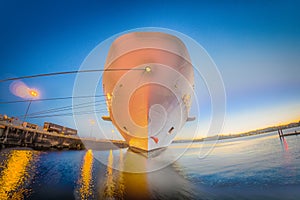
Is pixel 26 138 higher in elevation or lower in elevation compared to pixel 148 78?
lower

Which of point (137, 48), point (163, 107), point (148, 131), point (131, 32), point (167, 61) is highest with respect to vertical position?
point (131, 32)

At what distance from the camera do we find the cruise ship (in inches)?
208

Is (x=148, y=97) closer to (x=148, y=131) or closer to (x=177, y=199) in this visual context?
(x=148, y=131)

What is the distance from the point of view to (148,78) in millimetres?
5246

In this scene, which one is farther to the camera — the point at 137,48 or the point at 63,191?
the point at 137,48

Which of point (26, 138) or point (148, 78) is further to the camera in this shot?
point (26, 138)

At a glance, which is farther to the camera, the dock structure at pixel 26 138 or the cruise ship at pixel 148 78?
the dock structure at pixel 26 138

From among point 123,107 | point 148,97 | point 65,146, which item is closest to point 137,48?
point 148,97

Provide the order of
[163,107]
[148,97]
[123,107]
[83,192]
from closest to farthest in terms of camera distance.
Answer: [83,192]
[148,97]
[163,107]
[123,107]

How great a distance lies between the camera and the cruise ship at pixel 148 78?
17.3 ft

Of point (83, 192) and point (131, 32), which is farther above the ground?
point (131, 32)

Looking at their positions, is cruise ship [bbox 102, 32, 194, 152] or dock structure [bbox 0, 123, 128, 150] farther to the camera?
dock structure [bbox 0, 123, 128, 150]

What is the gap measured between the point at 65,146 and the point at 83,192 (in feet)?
72.6

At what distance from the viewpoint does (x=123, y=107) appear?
6117mm
